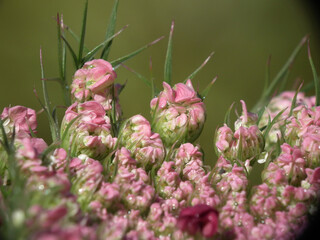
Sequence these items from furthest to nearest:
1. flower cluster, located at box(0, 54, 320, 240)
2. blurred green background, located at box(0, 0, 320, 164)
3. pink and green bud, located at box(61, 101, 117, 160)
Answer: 1. blurred green background, located at box(0, 0, 320, 164)
2. pink and green bud, located at box(61, 101, 117, 160)
3. flower cluster, located at box(0, 54, 320, 240)

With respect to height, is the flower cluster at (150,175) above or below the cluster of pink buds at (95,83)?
below

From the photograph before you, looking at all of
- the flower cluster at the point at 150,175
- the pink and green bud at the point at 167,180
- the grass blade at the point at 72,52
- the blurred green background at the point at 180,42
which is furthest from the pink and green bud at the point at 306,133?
the blurred green background at the point at 180,42

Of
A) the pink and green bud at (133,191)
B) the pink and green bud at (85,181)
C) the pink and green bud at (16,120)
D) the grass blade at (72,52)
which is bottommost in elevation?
the pink and green bud at (133,191)

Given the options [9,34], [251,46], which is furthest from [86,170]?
[251,46]

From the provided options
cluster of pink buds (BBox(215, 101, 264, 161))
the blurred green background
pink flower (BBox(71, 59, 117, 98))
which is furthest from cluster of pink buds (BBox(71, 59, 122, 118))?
the blurred green background

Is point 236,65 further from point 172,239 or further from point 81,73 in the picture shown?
point 172,239

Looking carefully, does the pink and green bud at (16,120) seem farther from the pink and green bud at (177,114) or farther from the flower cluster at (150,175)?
the pink and green bud at (177,114)

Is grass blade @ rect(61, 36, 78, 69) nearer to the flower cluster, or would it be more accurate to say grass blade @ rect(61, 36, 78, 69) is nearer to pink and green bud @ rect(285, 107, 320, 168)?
the flower cluster
